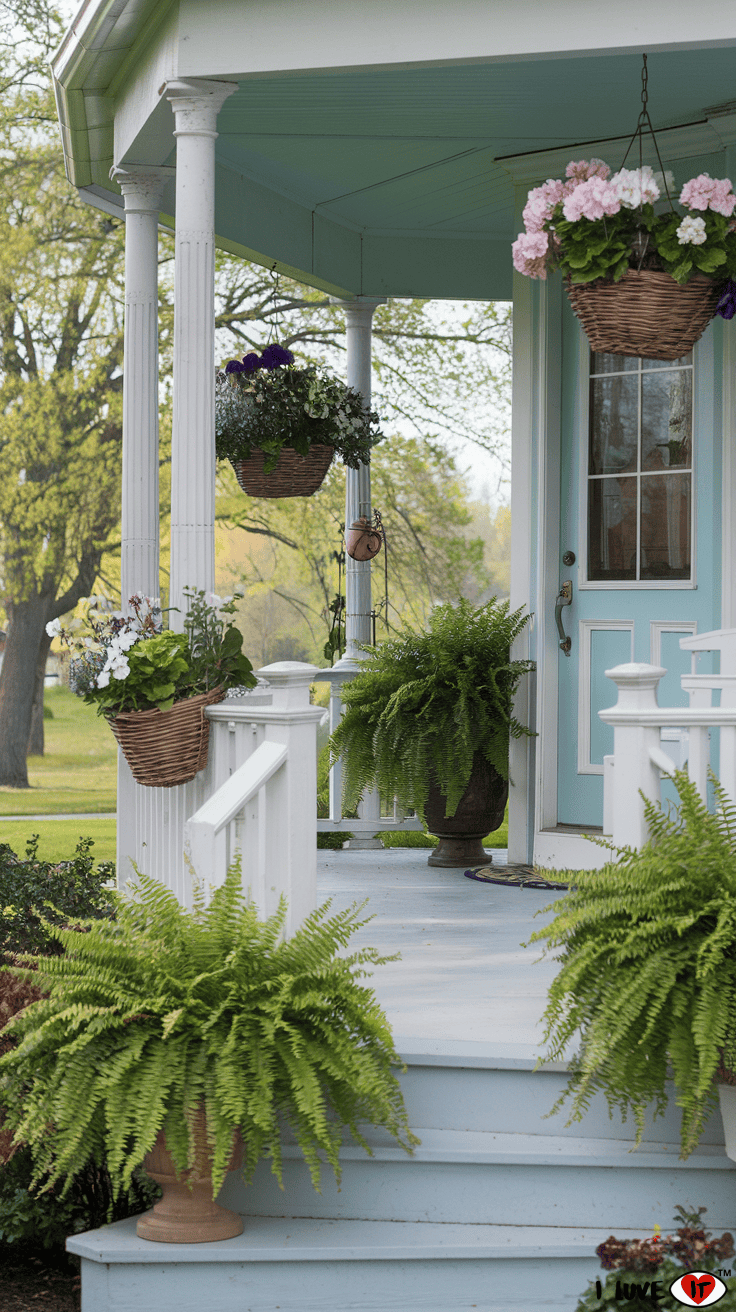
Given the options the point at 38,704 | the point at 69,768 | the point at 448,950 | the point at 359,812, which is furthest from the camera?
the point at 69,768

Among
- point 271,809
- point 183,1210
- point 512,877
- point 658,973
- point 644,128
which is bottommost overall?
point 183,1210

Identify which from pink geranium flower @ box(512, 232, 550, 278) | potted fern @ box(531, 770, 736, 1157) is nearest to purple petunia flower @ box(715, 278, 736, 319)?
pink geranium flower @ box(512, 232, 550, 278)

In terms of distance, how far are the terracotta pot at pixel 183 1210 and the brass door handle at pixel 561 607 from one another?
2.81m

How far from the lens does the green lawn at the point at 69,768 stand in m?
12.6

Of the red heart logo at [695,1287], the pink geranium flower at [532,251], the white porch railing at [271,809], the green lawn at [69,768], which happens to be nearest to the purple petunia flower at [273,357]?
the pink geranium flower at [532,251]

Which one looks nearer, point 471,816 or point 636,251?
point 636,251

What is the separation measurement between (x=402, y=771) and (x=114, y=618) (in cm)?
174

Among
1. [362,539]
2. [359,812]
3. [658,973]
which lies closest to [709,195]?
[658,973]

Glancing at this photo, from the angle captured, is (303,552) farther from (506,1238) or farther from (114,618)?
(506,1238)

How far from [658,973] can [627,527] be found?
2.73m

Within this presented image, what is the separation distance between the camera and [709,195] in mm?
3609

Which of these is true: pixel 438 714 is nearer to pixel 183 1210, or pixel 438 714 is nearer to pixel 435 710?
pixel 435 710

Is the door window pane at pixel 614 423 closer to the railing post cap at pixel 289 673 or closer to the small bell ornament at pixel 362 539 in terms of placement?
the small bell ornament at pixel 362 539

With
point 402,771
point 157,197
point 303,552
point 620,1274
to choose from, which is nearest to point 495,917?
point 402,771
